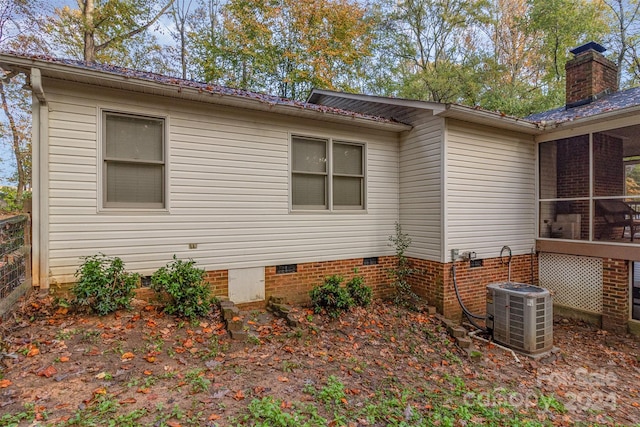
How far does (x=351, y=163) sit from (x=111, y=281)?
179 inches

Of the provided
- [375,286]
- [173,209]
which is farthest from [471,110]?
[173,209]

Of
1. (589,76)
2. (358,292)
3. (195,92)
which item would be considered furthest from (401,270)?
(589,76)

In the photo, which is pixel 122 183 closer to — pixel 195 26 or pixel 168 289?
pixel 168 289

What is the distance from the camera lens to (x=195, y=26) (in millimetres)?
16734

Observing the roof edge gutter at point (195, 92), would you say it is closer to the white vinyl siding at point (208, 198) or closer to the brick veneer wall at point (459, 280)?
the white vinyl siding at point (208, 198)

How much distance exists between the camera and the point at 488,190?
6828 mm

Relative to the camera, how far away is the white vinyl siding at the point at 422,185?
6262 mm

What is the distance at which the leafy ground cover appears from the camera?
8.87ft

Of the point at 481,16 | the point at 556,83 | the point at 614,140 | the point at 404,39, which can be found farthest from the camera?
the point at 404,39

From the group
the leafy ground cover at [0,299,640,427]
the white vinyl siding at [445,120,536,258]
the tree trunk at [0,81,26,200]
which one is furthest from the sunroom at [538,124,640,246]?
the tree trunk at [0,81,26,200]

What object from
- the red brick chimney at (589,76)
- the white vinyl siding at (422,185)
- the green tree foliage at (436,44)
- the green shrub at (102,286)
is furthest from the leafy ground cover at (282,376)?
the green tree foliage at (436,44)

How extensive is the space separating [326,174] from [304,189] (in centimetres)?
54

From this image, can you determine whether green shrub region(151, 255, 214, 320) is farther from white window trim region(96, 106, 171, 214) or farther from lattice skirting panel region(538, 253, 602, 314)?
lattice skirting panel region(538, 253, 602, 314)

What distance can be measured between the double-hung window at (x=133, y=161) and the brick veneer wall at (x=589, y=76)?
33.2 ft
